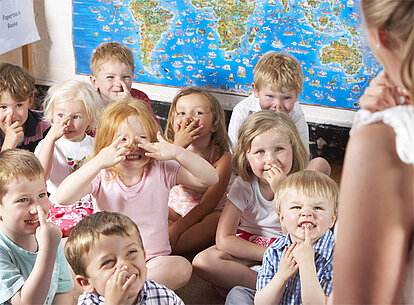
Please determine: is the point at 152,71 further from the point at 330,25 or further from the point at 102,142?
the point at 102,142

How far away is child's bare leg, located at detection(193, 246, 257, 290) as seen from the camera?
206 centimetres

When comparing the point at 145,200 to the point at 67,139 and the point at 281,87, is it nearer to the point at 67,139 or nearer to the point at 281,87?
the point at 67,139

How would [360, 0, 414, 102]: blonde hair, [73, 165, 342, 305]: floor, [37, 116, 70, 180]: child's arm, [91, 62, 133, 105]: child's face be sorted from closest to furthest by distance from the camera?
[360, 0, 414, 102]: blonde hair → [73, 165, 342, 305]: floor → [37, 116, 70, 180]: child's arm → [91, 62, 133, 105]: child's face

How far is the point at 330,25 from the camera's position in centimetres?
315

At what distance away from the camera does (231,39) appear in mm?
3385

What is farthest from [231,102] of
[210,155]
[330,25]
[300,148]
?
[300,148]

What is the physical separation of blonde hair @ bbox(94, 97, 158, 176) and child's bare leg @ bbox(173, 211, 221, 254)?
494mm

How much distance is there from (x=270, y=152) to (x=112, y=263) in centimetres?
83

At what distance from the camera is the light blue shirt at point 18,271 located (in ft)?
4.93

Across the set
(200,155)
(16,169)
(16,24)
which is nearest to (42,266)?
(16,169)

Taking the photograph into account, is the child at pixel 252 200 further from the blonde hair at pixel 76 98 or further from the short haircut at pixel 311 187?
the blonde hair at pixel 76 98

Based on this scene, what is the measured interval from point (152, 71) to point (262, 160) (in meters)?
1.76

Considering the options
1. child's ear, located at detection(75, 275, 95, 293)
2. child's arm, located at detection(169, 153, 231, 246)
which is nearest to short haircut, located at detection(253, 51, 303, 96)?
child's arm, located at detection(169, 153, 231, 246)

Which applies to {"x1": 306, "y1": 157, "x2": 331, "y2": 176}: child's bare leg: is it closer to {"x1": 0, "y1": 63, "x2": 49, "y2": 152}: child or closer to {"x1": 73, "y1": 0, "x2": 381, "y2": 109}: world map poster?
{"x1": 73, "y1": 0, "x2": 381, "y2": 109}: world map poster
